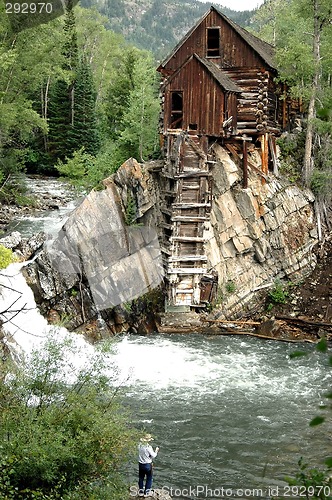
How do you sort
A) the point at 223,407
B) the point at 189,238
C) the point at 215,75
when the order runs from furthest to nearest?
the point at 215,75
the point at 189,238
the point at 223,407

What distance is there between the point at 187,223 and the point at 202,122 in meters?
4.75

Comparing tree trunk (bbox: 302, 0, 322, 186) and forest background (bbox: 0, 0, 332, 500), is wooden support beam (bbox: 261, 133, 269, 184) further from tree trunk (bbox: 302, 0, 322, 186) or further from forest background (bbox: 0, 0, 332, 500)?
tree trunk (bbox: 302, 0, 322, 186)

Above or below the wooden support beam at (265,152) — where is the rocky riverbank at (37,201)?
below

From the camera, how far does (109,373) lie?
1884 cm

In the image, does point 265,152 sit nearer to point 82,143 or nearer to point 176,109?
point 176,109

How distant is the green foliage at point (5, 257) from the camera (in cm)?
2001

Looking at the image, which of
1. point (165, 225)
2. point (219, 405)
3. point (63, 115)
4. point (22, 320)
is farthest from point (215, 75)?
point (63, 115)

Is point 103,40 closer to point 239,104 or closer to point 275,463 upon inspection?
point 239,104

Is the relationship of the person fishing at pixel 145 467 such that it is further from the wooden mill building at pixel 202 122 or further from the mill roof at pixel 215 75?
the mill roof at pixel 215 75

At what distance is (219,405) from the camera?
57.4 feet

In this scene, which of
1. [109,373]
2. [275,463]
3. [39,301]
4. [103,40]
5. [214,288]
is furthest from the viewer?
[103,40]

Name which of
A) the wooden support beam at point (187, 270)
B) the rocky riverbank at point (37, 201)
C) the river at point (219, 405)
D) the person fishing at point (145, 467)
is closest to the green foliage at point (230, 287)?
the wooden support beam at point (187, 270)

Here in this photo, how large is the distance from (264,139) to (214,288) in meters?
7.84

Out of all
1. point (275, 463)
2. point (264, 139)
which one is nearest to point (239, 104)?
point (264, 139)
